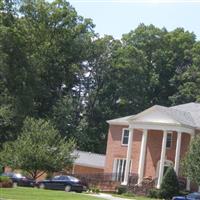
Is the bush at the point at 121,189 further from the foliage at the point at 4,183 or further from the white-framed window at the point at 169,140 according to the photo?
the foliage at the point at 4,183

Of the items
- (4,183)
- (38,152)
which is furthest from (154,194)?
(4,183)

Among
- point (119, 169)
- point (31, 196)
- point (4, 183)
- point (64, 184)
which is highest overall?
point (119, 169)

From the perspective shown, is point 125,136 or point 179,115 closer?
point 179,115

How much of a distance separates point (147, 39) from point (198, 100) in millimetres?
14979

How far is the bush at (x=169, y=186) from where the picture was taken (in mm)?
46188

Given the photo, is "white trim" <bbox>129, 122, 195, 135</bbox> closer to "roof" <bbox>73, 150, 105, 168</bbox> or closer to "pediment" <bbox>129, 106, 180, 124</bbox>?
"pediment" <bbox>129, 106, 180, 124</bbox>

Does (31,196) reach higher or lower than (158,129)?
lower

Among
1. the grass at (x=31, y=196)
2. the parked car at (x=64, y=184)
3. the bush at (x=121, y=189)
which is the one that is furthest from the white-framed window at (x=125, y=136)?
the grass at (x=31, y=196)

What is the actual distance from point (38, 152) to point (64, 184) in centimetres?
370

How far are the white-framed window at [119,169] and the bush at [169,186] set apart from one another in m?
8.67

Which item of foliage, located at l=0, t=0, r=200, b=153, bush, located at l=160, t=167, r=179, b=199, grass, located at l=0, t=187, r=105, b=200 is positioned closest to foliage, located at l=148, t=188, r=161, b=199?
bush, located at l=160, t=167, r=179, b=199

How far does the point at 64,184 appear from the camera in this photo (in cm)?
4472

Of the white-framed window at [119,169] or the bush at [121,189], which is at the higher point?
the white-framed window at [119,169]

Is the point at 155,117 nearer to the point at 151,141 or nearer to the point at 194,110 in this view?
the point at 151,141
